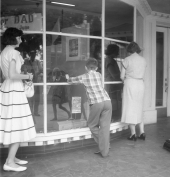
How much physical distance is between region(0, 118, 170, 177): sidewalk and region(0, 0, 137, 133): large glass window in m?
0.48

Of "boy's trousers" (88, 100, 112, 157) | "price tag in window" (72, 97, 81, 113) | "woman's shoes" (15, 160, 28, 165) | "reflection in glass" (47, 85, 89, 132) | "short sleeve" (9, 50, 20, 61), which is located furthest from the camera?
"price tag in window" (72, 97, 81, 113)

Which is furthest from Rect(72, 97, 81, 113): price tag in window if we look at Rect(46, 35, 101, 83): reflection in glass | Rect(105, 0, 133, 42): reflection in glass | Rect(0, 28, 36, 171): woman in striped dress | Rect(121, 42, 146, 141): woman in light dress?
Rect(105, 0, 133, 42): reflection in glass

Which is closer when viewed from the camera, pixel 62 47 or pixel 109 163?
pixel 109 163

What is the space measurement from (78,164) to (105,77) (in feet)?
5.66

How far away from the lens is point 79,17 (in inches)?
176

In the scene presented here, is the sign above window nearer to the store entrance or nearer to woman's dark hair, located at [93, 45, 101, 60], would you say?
woman's dark hair, located at [93, 45, 101, 60]

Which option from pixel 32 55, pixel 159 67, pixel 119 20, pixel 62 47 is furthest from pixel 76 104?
pixel 159 67

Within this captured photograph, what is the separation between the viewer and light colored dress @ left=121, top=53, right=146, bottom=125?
4.63 metres

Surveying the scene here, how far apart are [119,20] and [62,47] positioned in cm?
149

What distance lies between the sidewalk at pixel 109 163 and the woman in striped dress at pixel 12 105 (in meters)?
0.34

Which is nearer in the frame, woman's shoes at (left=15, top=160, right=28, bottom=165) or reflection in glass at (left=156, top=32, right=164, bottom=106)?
woman's shoes at (left=15, top=160, right=28, bottom=165)

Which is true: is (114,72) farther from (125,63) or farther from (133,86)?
(133,86)

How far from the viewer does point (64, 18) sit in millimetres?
4254

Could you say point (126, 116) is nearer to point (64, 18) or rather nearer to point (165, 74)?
point (64, 18)
